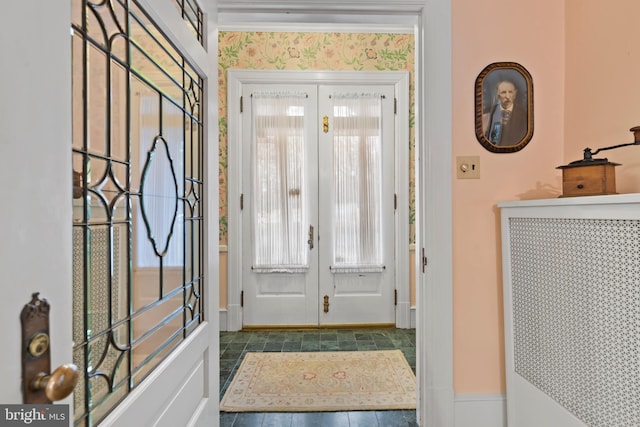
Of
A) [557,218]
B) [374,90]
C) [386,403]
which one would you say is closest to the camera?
[557,218]

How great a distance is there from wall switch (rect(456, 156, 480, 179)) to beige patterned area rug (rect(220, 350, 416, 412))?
1355 millimetres

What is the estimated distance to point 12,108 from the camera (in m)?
0.41

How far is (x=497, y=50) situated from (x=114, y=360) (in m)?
1.95

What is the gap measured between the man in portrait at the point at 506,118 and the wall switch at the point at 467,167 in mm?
130

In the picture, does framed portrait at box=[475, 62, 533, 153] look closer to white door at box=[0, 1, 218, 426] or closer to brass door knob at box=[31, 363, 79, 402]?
white door at box=[0, 1, 218, 426]

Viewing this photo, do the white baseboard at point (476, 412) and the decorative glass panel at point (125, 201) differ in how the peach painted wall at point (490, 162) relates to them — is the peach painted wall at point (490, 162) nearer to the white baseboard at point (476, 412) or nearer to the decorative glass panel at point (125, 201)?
the white baseboard at point (476, 412)

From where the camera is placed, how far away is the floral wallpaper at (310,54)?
3.12 metres

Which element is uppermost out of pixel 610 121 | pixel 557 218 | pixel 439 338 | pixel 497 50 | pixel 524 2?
pixel 524 2

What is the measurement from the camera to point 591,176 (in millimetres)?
1218

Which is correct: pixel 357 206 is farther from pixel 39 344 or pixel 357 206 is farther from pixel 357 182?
pixel 39 344

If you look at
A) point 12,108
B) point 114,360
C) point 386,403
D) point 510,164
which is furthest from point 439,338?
point 12,108

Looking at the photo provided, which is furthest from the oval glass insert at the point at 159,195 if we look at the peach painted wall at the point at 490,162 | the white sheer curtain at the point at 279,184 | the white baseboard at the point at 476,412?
the white sheer curtain at the point at 279,184

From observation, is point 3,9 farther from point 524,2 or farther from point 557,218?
point 524,2

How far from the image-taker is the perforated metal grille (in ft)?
3.09
